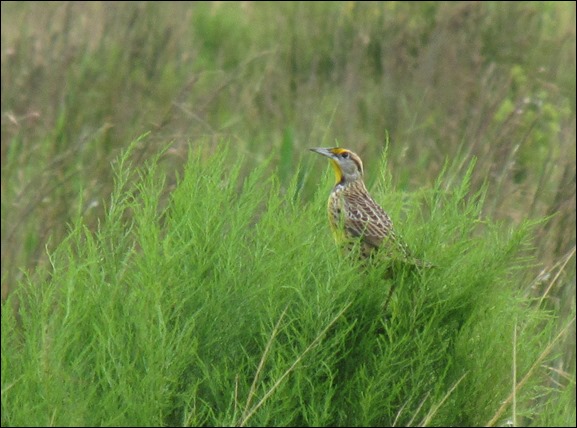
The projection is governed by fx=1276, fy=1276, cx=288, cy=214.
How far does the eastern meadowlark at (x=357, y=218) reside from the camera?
310cm

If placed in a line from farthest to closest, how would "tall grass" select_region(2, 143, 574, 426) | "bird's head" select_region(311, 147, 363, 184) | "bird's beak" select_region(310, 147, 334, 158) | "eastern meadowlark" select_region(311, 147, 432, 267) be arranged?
"bird's head" select_region(311, 147, 363, 184), "bird's beak" select_region(310, 147, 334, 158), "eastern meadowlark" select_region(311, 147, 432, 267), "tall grass" select_region(2, 143, 574, 426)

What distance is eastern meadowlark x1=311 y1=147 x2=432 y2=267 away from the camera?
310 centimetres

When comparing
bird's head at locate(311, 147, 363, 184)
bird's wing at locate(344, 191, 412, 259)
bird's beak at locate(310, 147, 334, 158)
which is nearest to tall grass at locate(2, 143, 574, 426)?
A: bird's wing at locate(344, 191, 412, 259)

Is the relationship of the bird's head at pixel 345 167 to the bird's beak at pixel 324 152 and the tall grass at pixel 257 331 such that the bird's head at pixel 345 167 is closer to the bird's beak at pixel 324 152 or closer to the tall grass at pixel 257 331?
the bird's beak at pixel 324 152

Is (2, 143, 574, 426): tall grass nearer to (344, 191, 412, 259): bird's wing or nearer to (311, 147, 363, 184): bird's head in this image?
(344, 191, 412, 259): bird's wing

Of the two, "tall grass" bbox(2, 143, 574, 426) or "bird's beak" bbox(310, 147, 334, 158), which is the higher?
"tall grass" bbox(2, 143, 574, 426)

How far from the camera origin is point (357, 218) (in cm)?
365

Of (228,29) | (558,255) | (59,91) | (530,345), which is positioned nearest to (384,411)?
(530,345)

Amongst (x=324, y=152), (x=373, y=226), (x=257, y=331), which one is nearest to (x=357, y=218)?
(x=373, y=226)

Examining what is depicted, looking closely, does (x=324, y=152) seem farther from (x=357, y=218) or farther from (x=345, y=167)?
(x=357, y=218)

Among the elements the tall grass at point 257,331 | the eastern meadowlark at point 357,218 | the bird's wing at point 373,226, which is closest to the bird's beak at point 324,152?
the eastern meadowlark at point 357,218

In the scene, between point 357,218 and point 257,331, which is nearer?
point 257,331

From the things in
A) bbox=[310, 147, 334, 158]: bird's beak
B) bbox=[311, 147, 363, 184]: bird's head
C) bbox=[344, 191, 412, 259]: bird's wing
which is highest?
bbox=[344, 191, 412, 259]: bird's wing

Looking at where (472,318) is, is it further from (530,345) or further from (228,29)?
(228,29)
